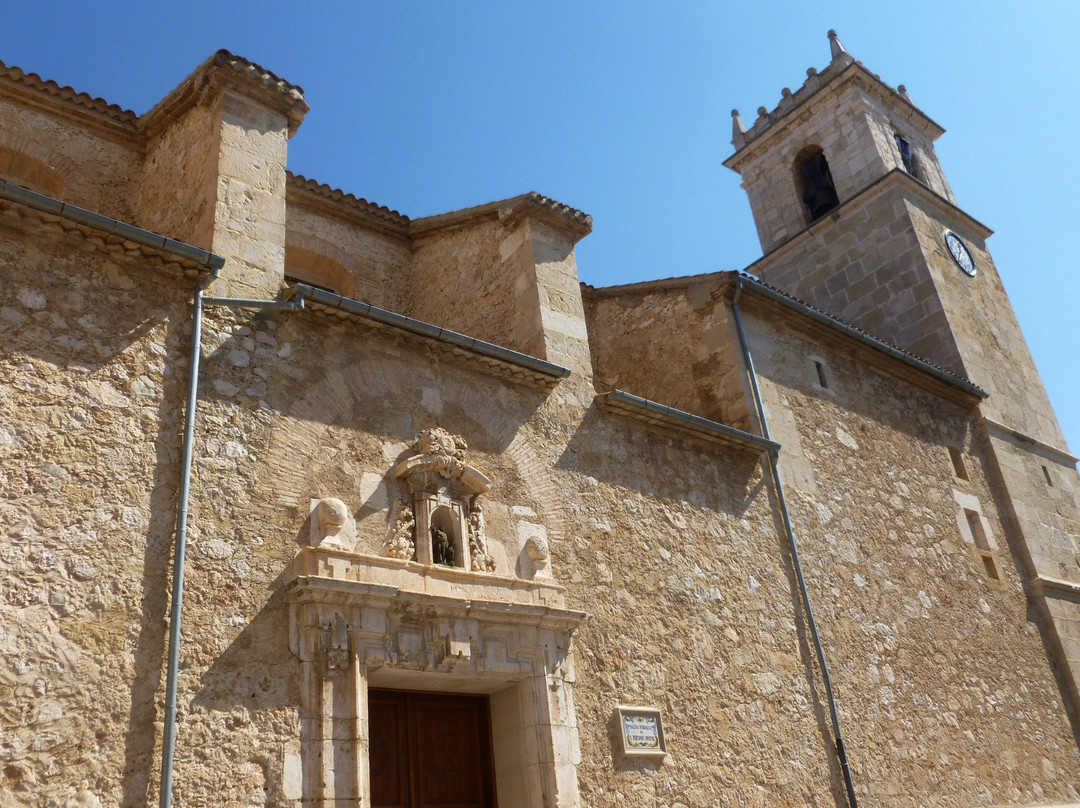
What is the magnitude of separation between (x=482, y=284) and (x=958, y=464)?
20.2 ft

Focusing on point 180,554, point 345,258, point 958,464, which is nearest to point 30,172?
point 345,258

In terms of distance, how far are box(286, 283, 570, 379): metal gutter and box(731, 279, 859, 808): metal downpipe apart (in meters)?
2.34

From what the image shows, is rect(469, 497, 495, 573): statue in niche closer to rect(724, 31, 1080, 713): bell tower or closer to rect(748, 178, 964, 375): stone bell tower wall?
rect(724, 31, 1080, 713): bell tower

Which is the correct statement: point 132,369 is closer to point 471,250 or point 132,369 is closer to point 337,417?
point 337,417

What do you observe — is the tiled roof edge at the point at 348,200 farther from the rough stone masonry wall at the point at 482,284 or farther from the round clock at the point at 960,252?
the round clock at the point at 960,252

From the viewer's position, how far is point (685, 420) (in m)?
7.86

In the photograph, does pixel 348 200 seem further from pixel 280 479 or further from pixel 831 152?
pixel 831 152

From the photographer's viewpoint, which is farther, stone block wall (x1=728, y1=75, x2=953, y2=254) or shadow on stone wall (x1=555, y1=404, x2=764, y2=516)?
stone block wall (x1=728, y1=75, x2=953, y2=254)

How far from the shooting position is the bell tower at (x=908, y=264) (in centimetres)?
1152

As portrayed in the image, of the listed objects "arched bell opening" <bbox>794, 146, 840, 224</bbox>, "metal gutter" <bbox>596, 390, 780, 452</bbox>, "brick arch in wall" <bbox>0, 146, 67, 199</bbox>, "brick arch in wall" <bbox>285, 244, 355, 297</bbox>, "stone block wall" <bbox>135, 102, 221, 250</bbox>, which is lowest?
"metal gutter" <bbox>596, 390, 780, 452</bbox>

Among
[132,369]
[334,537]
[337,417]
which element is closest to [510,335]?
[337,417]

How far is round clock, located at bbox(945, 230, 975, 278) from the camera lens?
45.3ft

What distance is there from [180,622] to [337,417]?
1.65 meters

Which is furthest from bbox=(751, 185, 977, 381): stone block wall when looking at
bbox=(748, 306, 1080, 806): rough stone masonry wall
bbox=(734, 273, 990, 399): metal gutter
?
bbox=(748, 306, 1080, 806): rough stone masonry wall
